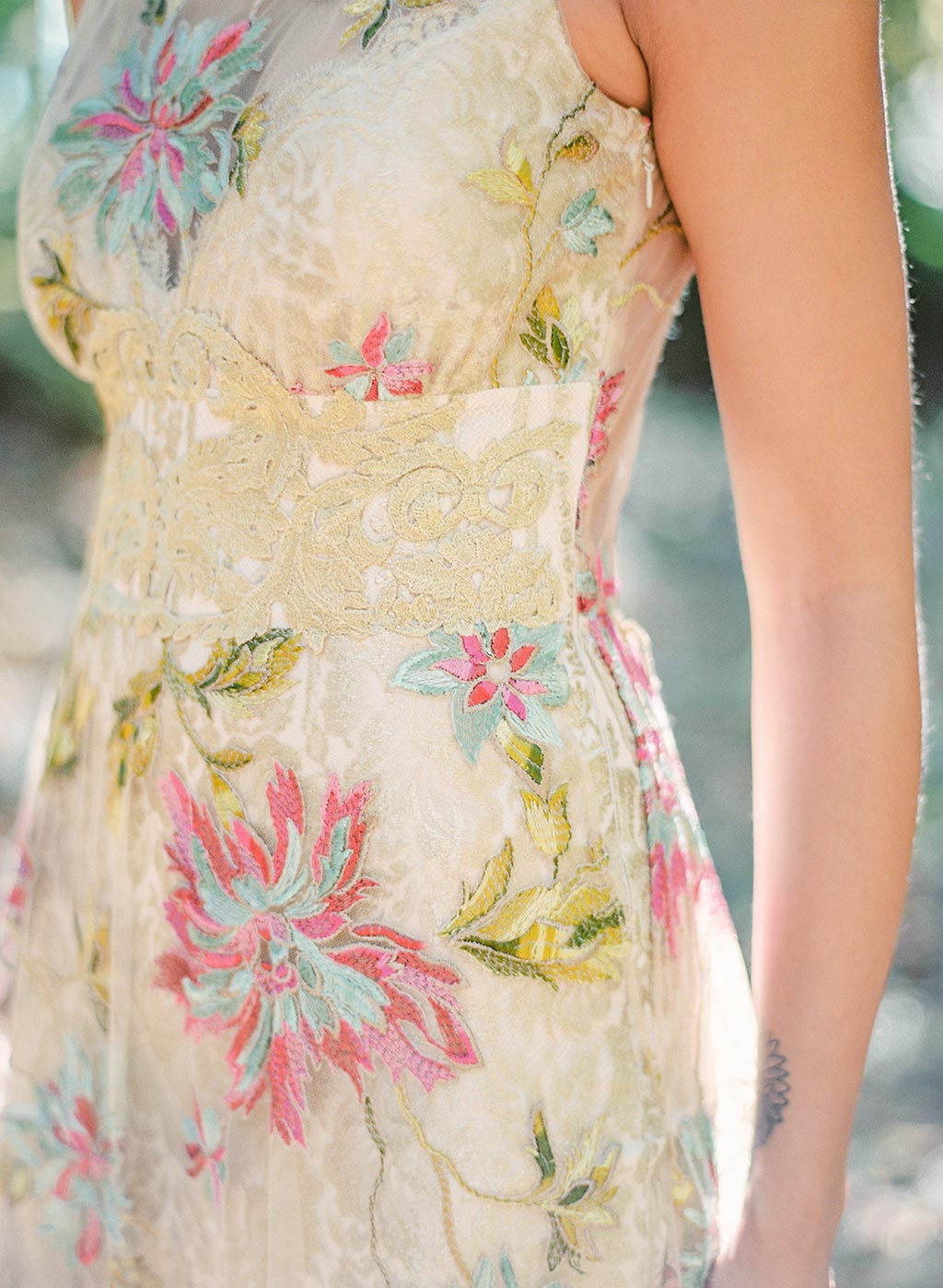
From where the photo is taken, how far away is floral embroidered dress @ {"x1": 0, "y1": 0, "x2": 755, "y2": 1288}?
677 millimetres

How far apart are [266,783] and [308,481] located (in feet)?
0.59

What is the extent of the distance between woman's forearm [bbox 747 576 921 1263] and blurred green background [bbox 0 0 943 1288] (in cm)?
194

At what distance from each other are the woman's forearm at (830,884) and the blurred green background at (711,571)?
1.94 m

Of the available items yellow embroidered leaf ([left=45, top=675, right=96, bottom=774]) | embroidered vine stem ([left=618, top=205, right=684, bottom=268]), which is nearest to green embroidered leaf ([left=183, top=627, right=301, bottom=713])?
yellow embroidered leaf ([left=45, top=675, right=96, bottom=774])

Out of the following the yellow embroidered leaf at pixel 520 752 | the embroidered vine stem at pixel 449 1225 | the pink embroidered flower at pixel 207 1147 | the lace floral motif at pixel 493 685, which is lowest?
the embroidered vine stem at pixel 449 1225

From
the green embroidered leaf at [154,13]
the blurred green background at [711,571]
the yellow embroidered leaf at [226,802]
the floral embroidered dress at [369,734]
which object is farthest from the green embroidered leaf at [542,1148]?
the blurred green background at [711,571]

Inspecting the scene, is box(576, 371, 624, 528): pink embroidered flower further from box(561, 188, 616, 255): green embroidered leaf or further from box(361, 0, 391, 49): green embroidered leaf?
box(361, 0, 391, 49): green embroidered leaf

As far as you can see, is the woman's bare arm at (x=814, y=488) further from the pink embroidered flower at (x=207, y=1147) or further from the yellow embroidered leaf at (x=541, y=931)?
the pink embroidered flower at (x=207, y=1147)

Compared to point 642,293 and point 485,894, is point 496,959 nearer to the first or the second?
point 485,894

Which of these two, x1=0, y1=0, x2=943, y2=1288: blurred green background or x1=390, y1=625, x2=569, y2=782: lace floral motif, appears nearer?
x1=390, y1=625, x2=569, y2=782: lace floral motif

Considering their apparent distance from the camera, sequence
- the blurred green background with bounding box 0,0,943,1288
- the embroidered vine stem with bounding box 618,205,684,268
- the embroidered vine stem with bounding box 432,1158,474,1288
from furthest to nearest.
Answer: the blurred green background with bounding box 0,0,943,1288 → the embroidered vine stem with bounding box 618,205,684,268 → the embroidered vine stem with bounding box 432,1158,474,1288

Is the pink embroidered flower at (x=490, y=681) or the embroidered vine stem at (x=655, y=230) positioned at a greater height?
the embroidered vine stem at (x=655, y=230)

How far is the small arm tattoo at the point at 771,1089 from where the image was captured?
0.70 metres

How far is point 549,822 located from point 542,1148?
178 millimetres
